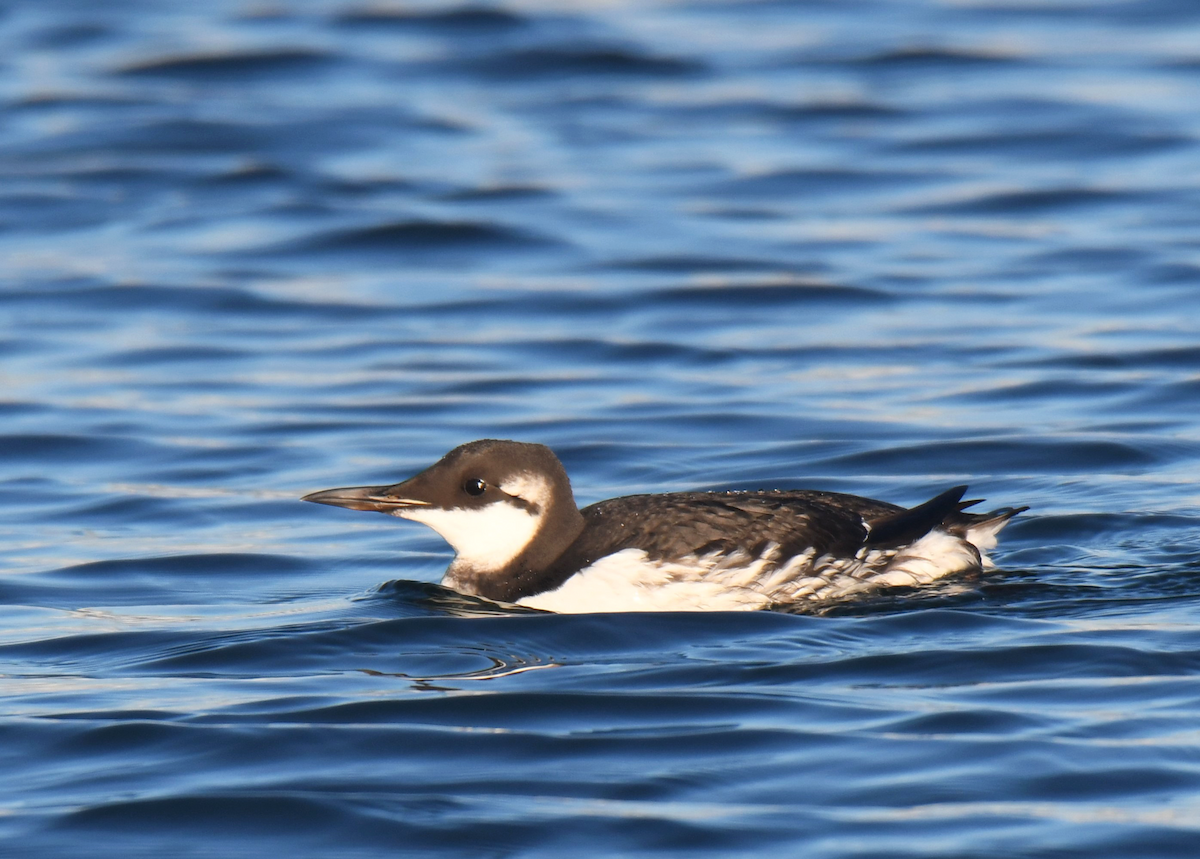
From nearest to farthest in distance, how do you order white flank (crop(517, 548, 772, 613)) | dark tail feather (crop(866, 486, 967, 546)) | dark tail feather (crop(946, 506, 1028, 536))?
white flank (crop(517, 548, 772, 613)), dark tail feather (crop(866, 486, 967, 546)), dark tail feather (crop(946, 506, 1028, 536))

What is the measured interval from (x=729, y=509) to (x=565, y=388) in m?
4.69

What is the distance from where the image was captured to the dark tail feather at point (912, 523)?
824 centimetres

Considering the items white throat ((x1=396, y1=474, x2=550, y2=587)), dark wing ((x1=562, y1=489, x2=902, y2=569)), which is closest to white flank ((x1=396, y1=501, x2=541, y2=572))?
white throat ((x1=396, y1=474, x2=550, y2=587))

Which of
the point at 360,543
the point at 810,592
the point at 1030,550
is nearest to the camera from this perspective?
the point at 810,592

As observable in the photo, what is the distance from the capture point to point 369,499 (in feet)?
26.8

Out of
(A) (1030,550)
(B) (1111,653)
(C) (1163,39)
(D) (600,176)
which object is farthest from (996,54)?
(B) (1111,653)

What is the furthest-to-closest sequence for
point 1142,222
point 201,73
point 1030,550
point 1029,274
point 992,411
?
1. point 201,73
2. point 1142,222
3. point 1029,274
4. point 992,411
5. point 1030,550

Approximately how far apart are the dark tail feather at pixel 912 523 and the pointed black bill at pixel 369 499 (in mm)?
1907

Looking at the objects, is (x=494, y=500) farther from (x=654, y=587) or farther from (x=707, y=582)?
(x=707, y=582)

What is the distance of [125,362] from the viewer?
1355 cm

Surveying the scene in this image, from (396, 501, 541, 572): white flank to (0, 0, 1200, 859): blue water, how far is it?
303mm

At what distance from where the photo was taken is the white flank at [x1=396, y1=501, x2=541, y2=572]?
8.17 m

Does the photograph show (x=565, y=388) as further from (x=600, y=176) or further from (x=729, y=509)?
(x=600, y=176)

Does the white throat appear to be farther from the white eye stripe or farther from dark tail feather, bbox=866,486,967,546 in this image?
dark tail feather, bbox=866,486,967,546
